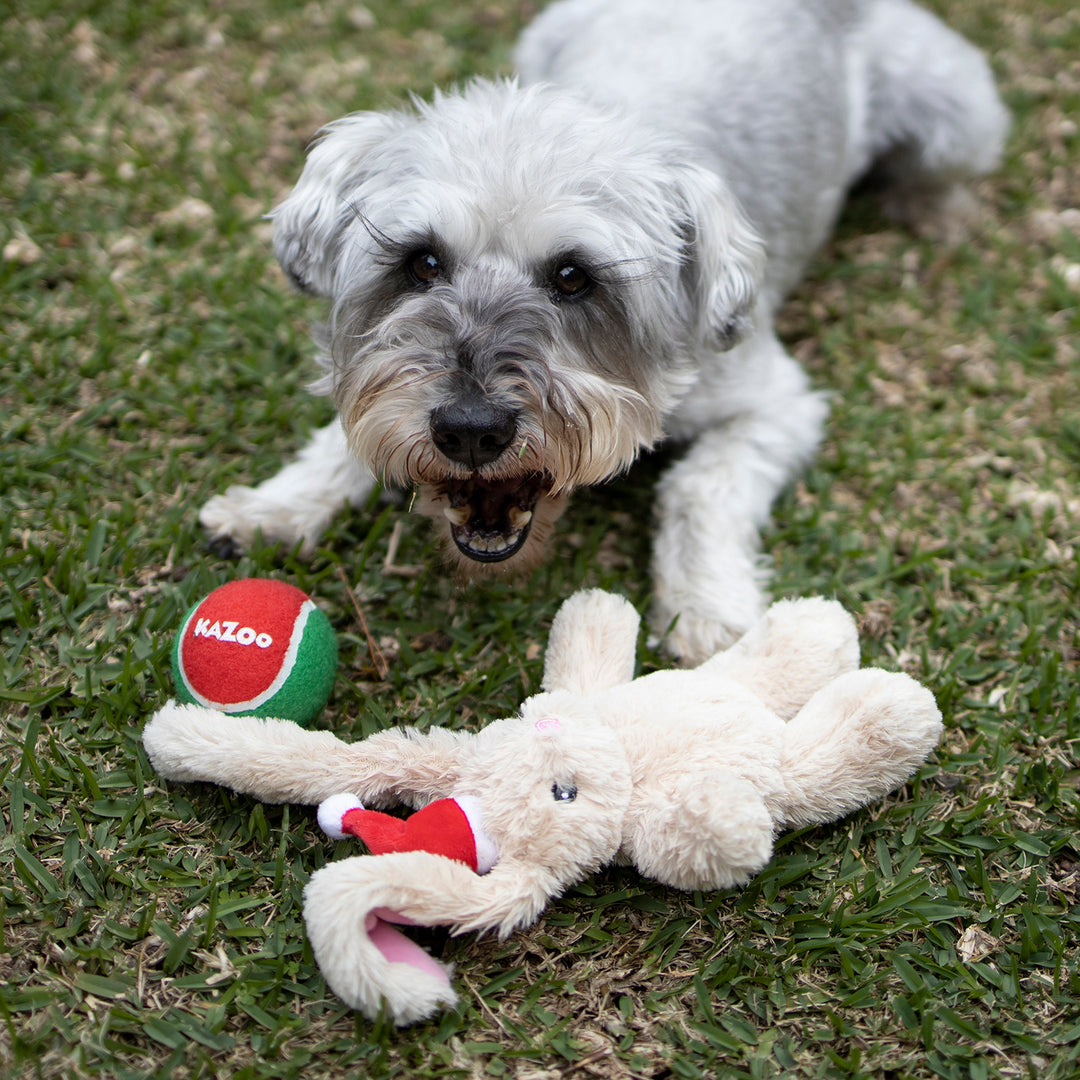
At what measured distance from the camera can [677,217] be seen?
3.20 meters

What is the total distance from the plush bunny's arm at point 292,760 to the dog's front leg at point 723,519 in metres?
1.09

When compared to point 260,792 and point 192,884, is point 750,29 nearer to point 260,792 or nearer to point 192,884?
point 260,792

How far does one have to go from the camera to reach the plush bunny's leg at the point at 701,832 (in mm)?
2279

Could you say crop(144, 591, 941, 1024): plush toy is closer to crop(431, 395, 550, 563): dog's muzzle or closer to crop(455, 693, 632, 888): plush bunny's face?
crop(455, 693, 632, 888): plush bunny's face

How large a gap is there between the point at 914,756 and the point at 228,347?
3241mm

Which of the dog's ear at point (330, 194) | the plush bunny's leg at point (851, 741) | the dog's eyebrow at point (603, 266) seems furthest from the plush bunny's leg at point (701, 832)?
the dog's ear at point (330, 194)

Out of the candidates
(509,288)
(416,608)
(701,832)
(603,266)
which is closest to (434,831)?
(701,832)

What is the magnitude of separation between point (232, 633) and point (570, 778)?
102 centimetres

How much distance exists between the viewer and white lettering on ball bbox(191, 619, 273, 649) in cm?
269


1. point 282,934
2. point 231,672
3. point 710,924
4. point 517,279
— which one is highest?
point 517,279

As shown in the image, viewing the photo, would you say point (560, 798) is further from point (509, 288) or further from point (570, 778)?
point (509, 288)

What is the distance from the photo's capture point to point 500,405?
278cm

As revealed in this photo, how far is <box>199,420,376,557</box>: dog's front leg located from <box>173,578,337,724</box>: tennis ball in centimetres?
72

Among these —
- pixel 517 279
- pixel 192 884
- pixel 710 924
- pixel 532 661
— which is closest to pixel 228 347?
pixel 517 279
